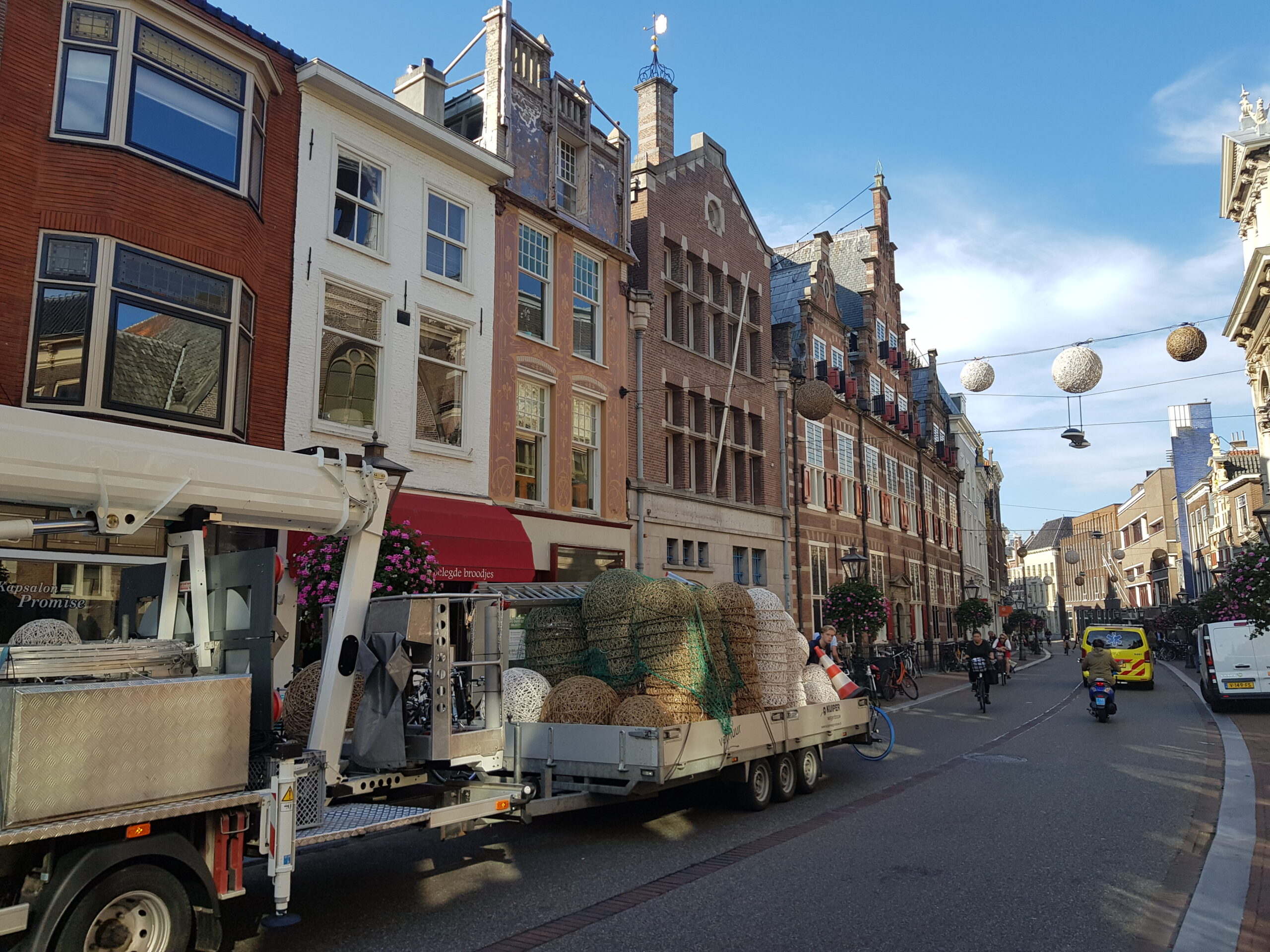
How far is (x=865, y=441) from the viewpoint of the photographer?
34.3m

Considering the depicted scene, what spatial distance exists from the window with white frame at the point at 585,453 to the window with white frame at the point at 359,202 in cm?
565

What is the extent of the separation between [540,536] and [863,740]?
804 cm

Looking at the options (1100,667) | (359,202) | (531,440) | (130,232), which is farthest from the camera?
(531,440)

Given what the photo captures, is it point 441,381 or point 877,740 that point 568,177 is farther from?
point 877,740

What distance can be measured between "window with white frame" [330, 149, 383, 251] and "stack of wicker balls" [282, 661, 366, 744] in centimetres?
1046

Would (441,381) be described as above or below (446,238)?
below

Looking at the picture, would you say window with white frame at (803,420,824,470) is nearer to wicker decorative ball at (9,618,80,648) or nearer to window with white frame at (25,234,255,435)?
window with white frame at (25,234,255,435)

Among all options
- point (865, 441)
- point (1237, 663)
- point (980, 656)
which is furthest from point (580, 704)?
point (865, 441)

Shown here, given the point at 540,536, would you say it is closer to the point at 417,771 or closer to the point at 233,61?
the point at 233,61

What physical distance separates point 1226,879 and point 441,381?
13546 millimetres

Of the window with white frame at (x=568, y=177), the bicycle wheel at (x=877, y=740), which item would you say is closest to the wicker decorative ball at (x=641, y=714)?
the bicycle wheel at (x=877, y=740)

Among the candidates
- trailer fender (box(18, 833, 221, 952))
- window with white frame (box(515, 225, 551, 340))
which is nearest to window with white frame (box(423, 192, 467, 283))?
window with white frame (box(515, 225, 551, 340))

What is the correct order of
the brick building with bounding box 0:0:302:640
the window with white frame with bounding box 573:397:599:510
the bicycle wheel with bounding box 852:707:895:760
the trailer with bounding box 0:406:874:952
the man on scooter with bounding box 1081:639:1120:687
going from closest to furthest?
1. the trailer with bounding box 0:406:874:952
2. the brick building with bounding box 0:0:302:640
3. the bicycle wheel with bounding box 852:707:895:760
4. the man on scooter with bounding box 1081:639:1120:687
5. the window with white frame with bounding box 573:397:599:510

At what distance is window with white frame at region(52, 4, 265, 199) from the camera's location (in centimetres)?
1191
